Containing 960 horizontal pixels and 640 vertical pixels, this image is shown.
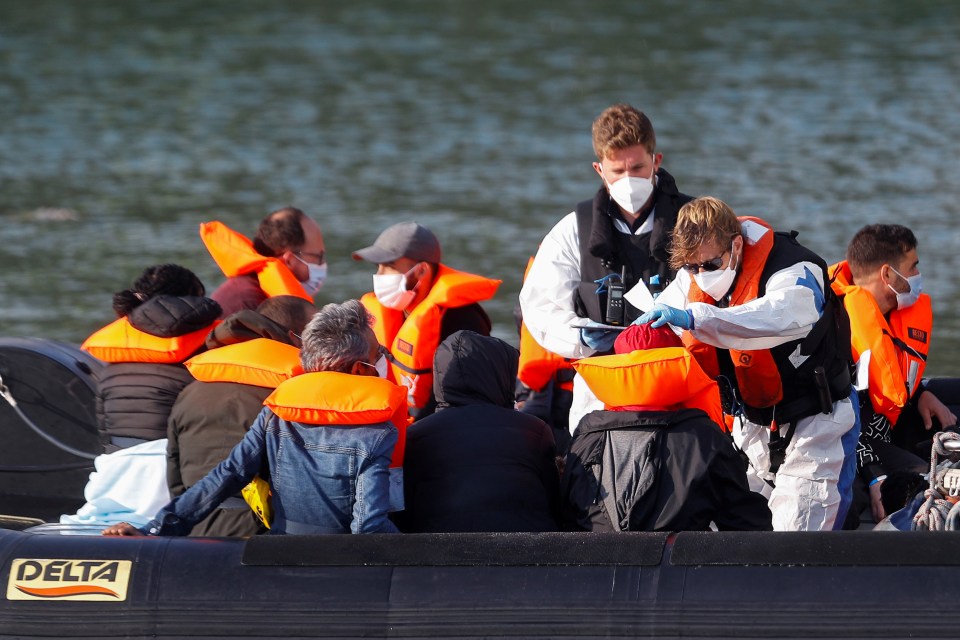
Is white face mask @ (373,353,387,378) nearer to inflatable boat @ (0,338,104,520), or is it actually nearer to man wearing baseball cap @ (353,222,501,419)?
man wearing baseball cap @ (353,222,501,419)

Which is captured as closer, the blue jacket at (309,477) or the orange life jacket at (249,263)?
the blue jacket at (309,477)

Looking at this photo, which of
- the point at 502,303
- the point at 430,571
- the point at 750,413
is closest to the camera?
the point at 430,571

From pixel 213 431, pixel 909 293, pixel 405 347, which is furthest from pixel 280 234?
pixel 909 293

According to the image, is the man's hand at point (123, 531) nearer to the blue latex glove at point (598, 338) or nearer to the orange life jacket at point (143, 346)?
the orange life jacket at point (143, 346)

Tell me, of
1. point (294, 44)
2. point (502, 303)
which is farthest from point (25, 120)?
point (502, 303)

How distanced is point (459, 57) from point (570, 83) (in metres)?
2.00

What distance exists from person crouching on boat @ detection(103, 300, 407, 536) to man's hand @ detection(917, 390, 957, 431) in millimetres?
2106

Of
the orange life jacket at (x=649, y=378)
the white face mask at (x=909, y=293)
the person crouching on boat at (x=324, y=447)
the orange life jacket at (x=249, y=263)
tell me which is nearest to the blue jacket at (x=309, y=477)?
the person crouching on boat at (x=324, y=447)

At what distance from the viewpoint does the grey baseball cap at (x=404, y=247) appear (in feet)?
17.0

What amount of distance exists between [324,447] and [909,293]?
2257 mm

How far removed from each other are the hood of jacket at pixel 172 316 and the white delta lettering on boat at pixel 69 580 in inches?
39.1

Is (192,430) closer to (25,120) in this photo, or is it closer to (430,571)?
(430,571)

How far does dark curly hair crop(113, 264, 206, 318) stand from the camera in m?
4.67

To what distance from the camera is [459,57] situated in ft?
62.4
